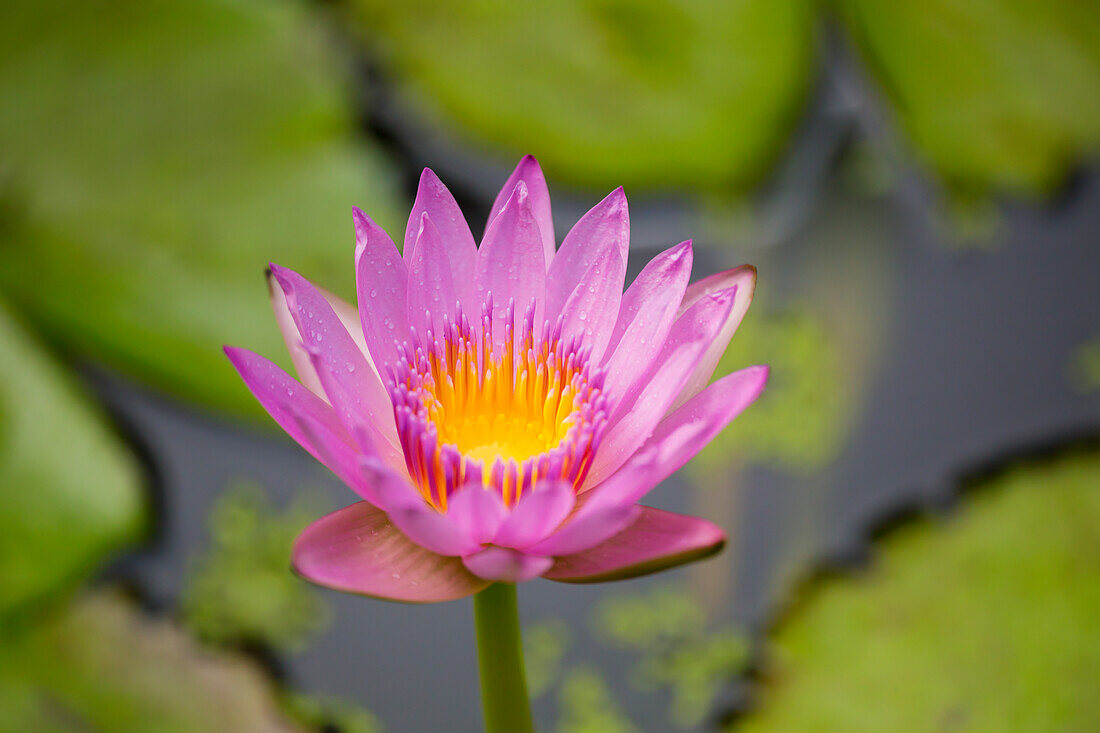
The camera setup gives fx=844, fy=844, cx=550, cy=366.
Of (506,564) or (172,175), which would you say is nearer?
(506,564)

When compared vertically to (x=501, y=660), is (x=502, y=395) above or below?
above

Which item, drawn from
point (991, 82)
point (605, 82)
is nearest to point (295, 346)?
point (605, 82)

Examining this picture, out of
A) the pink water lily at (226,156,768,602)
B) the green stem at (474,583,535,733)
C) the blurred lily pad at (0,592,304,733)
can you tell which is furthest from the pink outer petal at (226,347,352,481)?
the blurred lily pad at (0,592,304,733)

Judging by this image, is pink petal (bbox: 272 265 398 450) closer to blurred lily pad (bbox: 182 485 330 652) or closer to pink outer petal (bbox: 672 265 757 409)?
pink outer petal (bbox: 672 265 757 409)

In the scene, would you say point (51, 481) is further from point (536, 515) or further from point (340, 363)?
point (536, 515)

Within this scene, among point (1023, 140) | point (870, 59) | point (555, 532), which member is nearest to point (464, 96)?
point (870, 59)

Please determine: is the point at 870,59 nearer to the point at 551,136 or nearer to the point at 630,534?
the point at 551,136

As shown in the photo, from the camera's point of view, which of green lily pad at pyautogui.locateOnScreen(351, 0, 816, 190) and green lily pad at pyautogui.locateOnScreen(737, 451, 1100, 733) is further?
green lily pad at pyautogui.locateOnScreen(351, 0, 816, 190)
